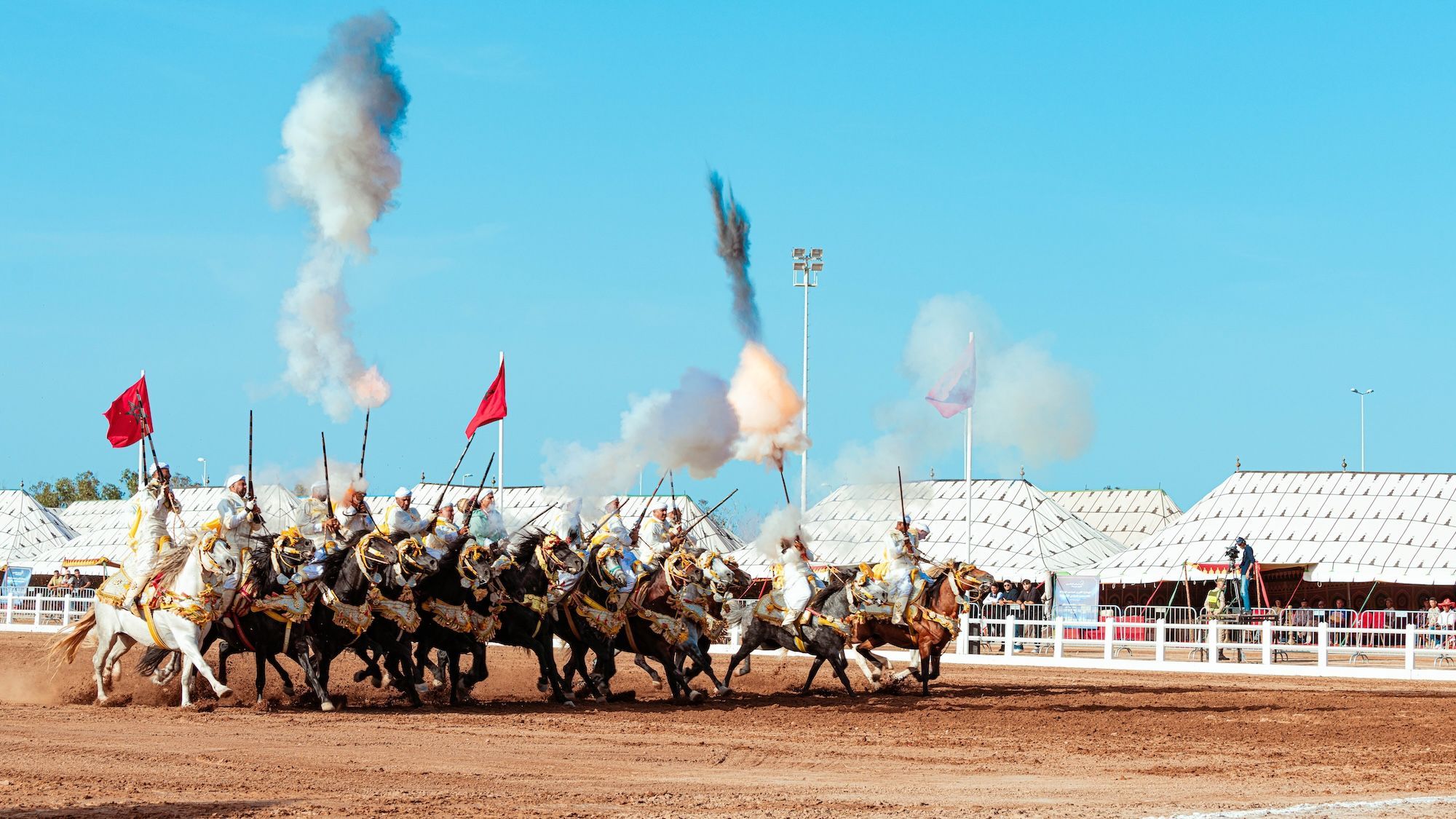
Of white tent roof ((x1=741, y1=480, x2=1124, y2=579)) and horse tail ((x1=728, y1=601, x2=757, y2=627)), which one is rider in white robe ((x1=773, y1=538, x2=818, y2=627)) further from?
white tent roof ((x1=741, y1=480, x2=1124, y2=579))

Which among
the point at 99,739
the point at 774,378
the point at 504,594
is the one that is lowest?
the point at 99,739

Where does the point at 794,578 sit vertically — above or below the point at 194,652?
above

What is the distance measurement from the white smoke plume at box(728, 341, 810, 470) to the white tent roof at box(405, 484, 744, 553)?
11605 millimetres

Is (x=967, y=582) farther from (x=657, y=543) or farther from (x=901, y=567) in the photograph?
(x=657, y=543)

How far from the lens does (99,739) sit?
1527 cm

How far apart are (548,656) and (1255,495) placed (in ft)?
83.6

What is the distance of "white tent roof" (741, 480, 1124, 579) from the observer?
42.8 m

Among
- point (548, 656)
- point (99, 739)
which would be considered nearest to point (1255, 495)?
point (548, 656)

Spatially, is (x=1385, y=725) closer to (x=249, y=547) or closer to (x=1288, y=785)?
(x=1288, y=785)

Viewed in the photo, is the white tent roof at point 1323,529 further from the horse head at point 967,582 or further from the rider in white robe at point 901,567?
the rider in white robe at point 901,567

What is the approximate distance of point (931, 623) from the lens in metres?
22.4

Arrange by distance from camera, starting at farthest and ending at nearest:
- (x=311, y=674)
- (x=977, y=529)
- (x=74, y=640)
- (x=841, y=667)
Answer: (x=977, y=529), (x=841, y=667), (x=74, y=640), (x=311, y=674)

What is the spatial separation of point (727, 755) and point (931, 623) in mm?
7807

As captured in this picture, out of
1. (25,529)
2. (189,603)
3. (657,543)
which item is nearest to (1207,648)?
(657,543)
